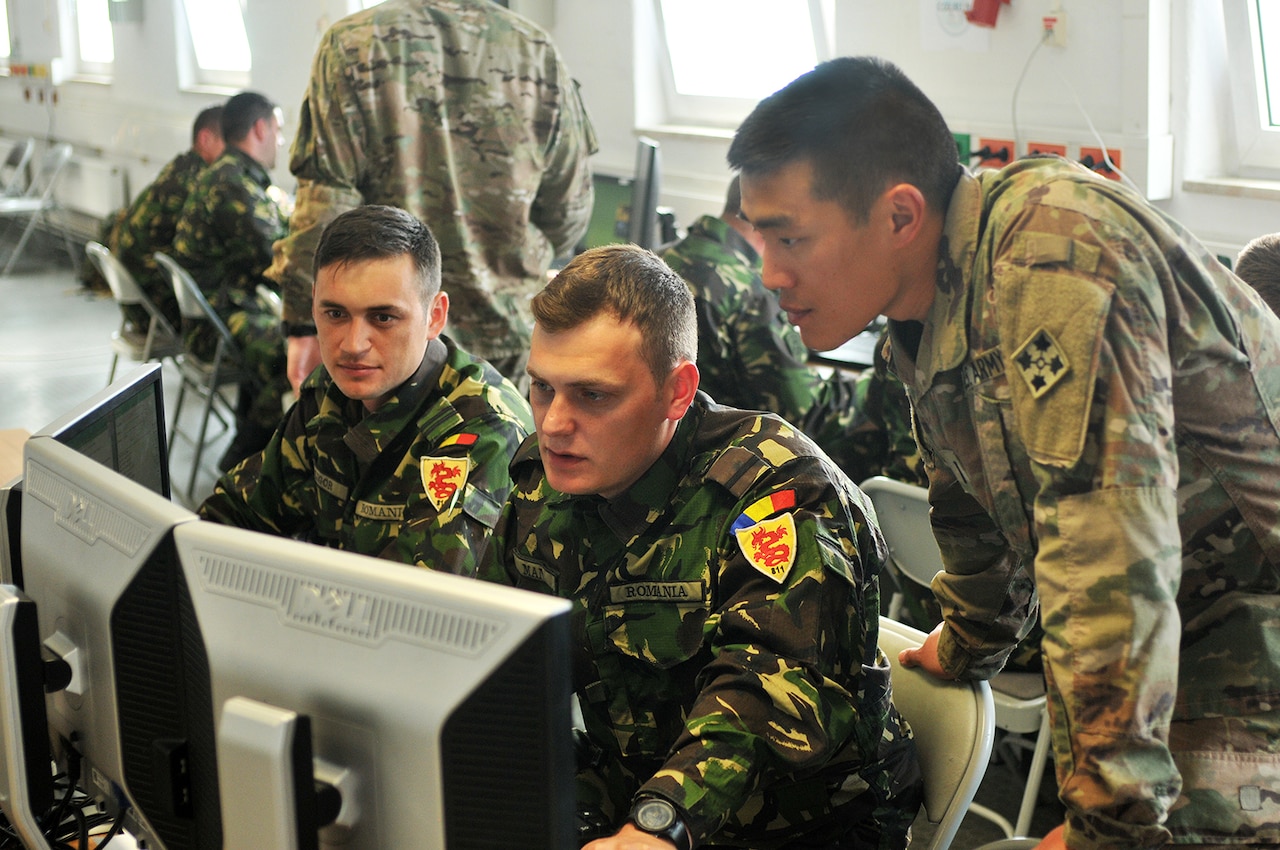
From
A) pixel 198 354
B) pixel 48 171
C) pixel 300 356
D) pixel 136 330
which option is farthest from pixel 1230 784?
pixel 48 171

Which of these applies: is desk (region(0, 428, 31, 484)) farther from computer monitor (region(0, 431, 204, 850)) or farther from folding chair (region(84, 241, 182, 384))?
folding chair (region(84, 241, 182, 384))

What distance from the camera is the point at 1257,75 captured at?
10.6 feet

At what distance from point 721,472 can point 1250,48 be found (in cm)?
261

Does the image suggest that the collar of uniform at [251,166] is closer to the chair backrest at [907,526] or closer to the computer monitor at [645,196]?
the computer monitor at [645,196]

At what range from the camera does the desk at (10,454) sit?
7.93 feet

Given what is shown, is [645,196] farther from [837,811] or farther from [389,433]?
[837,811]

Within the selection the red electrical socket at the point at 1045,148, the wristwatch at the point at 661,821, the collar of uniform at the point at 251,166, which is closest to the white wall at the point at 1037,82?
the red electrical socket at the point at 1045,148

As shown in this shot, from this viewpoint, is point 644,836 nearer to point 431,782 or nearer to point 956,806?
point 431,782

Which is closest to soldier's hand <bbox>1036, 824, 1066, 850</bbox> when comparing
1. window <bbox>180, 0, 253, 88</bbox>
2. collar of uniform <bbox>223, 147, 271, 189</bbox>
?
collar of uniform <bbox>223, 147, 271, 189</bbox>

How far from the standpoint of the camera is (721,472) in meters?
1.37

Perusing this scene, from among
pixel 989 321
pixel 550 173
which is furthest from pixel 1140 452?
pixel 550 173

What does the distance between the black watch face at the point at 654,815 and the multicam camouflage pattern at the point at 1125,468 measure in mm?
329

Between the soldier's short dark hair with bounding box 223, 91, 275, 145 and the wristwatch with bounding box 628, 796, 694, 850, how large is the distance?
4134mm

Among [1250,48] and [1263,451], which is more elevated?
[1250,48]
